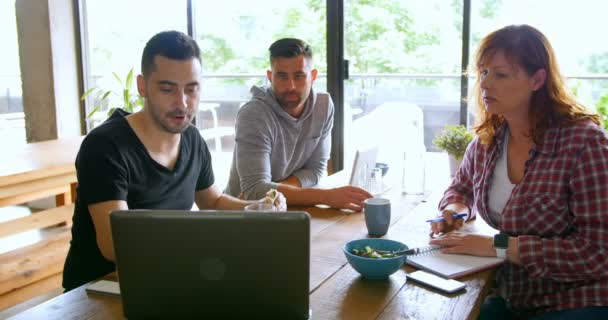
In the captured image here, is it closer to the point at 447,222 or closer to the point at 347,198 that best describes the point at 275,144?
the point at 347,198

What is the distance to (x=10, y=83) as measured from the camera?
485 cm

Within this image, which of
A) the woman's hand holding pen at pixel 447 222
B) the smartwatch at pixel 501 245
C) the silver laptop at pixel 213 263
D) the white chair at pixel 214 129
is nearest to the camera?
the silver laptop at pixel 213 263

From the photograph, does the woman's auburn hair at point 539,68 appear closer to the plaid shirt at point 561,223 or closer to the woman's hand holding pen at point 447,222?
the plaid shirt at point 561,223

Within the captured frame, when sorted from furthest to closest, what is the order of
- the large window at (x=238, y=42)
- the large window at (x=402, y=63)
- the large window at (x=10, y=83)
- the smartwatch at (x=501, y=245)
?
1. the large window at (x=10, y=83)
2. the large window at (x=238, y=42)
3. the large window at (x=402, y=63)
4. the smartwatch at (x=501, y=245)

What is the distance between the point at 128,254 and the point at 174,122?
84cm

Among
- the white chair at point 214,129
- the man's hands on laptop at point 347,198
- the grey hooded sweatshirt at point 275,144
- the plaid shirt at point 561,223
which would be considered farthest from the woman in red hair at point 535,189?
the white chair at point 214,129

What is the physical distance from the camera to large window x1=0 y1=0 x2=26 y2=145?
15.2 ft

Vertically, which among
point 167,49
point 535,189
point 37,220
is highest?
point 167,49

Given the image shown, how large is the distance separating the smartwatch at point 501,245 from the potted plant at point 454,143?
111 centimetres

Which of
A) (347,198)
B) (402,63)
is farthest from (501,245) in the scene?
(402,63)

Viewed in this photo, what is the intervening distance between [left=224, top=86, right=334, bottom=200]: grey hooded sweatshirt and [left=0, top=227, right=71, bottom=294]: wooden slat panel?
1.21m

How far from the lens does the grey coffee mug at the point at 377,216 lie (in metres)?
1.66

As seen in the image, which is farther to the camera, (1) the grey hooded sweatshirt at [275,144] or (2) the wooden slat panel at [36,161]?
(2) the wooden slat panel at [36,161]

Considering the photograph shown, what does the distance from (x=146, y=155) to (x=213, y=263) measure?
0.83m
